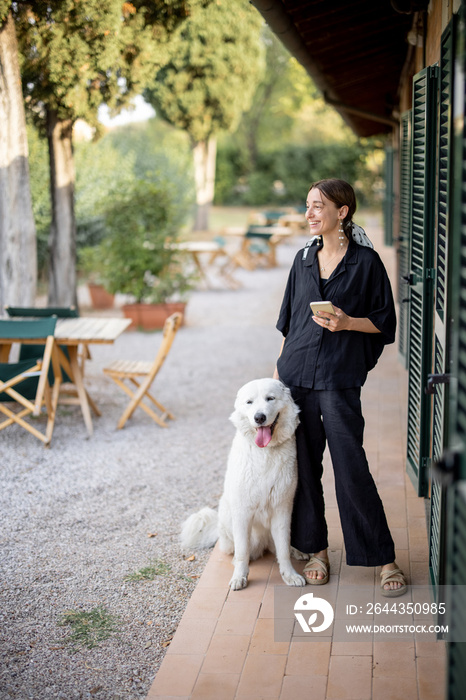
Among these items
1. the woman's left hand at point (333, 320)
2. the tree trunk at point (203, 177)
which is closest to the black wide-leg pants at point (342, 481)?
the woman's left hand at point (333, 320)

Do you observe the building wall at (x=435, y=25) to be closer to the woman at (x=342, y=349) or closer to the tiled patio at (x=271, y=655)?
the woman at (x=342, y=349)

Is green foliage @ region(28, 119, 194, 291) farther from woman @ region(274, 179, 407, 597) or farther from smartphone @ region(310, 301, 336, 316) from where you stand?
smartphone @ region(310, 301, 336, 316)

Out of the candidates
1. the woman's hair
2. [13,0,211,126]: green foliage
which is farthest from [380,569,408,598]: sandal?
[13,0,211,126]: green foliage

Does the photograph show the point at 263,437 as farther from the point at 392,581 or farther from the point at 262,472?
the point at 392,581

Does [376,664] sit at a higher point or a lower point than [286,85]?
lower

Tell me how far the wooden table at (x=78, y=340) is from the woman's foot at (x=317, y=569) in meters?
3.04

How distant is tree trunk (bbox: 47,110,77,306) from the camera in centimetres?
909

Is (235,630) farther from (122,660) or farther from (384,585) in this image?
(384,585)

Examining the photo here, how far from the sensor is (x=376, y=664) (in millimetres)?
3049

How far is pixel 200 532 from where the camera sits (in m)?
4.36

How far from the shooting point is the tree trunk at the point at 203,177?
80.2ft

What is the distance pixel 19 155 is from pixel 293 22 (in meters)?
3.39

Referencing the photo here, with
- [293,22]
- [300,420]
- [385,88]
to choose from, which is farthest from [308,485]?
[385,88]

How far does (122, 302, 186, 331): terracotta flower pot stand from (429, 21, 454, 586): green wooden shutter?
7942 mm
